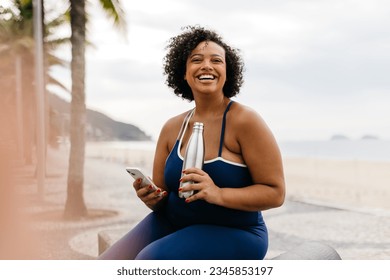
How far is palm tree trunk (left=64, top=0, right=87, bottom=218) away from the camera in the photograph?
8555 millimetres

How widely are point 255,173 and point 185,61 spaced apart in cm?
49

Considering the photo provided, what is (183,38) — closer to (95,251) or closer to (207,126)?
(207,126)

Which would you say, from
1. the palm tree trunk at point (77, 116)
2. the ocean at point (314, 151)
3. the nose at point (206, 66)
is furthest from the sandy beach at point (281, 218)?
the ocean at point (314, 151)

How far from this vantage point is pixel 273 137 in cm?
159

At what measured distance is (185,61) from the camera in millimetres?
1784

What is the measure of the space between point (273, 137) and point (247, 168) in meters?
0.13

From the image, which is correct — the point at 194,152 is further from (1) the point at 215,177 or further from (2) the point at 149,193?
(2) the point at 149,193

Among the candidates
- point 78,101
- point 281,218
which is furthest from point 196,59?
point 281,218

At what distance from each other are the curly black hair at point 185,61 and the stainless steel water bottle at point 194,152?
26 centimetres

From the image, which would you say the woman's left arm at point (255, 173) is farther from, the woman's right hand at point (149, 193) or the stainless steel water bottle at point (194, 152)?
the woman's right hand at point (149, 193)

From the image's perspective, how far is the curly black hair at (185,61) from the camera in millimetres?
1724

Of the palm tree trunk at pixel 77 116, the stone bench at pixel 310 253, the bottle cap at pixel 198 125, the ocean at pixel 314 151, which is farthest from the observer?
the ocean at pixel 314 151

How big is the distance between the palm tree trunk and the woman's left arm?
7411 millimetres
